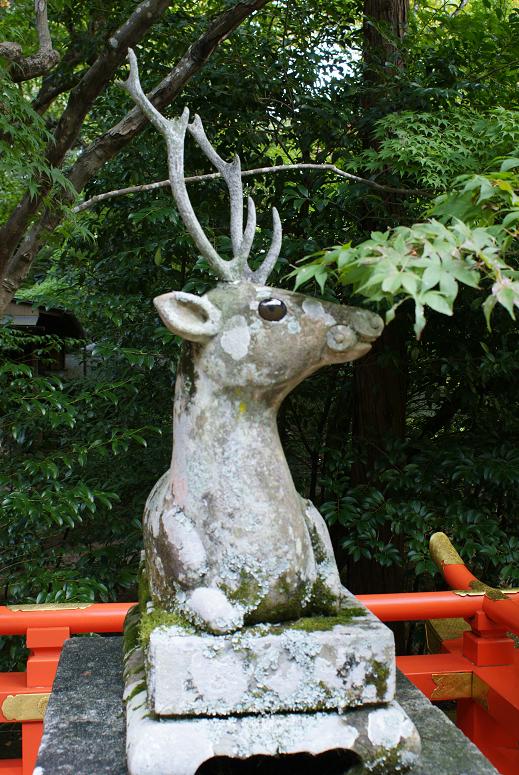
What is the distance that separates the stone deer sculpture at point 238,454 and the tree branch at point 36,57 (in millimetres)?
1818

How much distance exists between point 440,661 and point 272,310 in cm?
169

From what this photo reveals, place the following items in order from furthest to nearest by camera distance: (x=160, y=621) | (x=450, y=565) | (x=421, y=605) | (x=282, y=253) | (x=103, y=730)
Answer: (x=282, y=253)
(x=450, y=565)
(x=421, y=605)
(x=103, y=730)
(x=160, y=621)

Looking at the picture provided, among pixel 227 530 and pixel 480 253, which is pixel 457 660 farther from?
pixel 480 253

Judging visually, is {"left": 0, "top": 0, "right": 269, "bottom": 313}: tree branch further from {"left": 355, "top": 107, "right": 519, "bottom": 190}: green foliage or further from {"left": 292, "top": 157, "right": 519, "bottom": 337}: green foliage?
{"left": 292, "top": 157, "right": 519, "bottom": 337}: green foliage

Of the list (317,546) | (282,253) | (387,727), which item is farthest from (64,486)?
(387,727)

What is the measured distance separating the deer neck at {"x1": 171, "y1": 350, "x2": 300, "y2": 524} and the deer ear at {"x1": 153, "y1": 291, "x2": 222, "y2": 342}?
0.35 feet

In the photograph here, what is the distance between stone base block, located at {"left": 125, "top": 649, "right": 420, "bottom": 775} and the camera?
137 centimetres

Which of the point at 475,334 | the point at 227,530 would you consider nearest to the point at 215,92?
the point at 475,334

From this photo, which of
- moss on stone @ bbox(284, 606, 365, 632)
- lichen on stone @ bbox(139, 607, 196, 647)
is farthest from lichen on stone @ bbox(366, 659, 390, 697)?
lichen on stone @ bbox(139, 607, 196, 647)

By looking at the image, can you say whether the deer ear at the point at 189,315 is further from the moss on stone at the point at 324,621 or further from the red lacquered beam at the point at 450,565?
the red lacquered beam at the point at 450,565

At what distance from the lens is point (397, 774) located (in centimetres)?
146

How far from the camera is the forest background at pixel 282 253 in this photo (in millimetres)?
3154

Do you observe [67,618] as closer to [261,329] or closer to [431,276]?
[261,329]

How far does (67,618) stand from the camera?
93.2 inches
